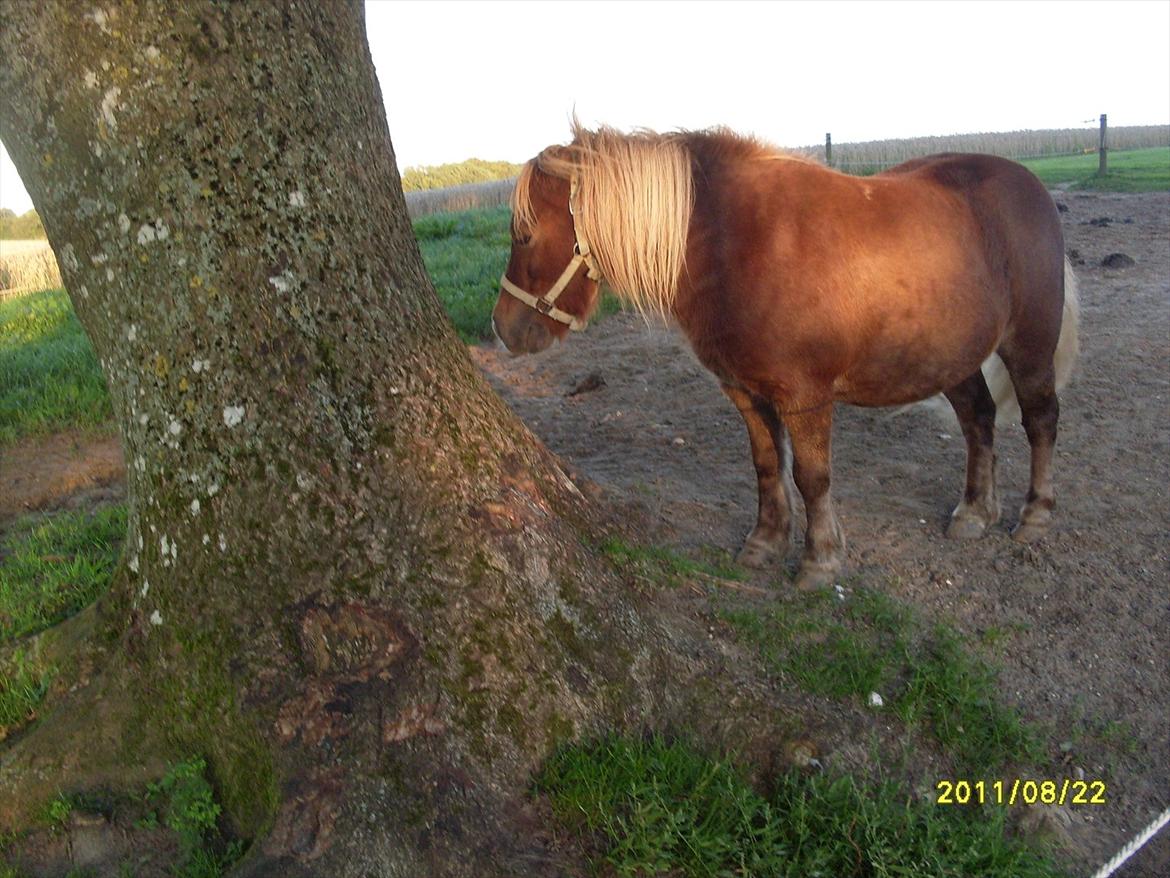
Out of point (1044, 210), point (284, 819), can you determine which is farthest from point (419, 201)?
point (284, 819)

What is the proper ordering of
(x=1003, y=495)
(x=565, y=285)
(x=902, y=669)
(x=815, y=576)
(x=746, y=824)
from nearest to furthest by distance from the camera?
1. (x=746, y=824)
2. (x=902, y=669)
3. (x=565, y=285)
4. (x=815, y=576)
5. (x=1003, y=495)

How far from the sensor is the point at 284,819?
2145mm

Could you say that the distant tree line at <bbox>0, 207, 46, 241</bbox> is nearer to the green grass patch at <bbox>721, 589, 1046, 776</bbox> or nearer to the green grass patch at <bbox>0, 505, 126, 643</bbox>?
the green grass patch at <bbox>0, 505, 126, 643</bbox>

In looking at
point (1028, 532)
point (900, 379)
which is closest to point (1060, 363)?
point (1028, 532)

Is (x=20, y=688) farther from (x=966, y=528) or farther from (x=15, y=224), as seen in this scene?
(x=15, y=224)

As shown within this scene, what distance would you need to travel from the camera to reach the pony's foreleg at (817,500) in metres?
3.44

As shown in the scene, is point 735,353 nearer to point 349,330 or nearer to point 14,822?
point 349,330

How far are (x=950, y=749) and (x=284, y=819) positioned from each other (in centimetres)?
196

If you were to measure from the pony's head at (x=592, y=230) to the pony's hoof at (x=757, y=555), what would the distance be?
1.13 m

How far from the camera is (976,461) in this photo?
4.26m

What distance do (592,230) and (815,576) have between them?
1676 millimetres

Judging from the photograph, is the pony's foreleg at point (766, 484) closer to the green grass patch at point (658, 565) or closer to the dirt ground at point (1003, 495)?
the dirt ground at point (1003, 495)

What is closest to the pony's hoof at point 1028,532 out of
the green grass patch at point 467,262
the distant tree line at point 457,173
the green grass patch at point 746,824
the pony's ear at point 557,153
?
the green grass patch at point 746,824

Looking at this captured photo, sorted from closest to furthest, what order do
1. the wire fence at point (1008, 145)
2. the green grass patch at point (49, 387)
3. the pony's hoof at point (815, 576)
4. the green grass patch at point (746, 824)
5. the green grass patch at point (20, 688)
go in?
the green grass patch at point (746, 824) → the green grass patch at point (20, 688) → the pony's hoof at point (815, 576) → the green grass patch at point (49, 387) → the wire fence at point (1008, 145)
